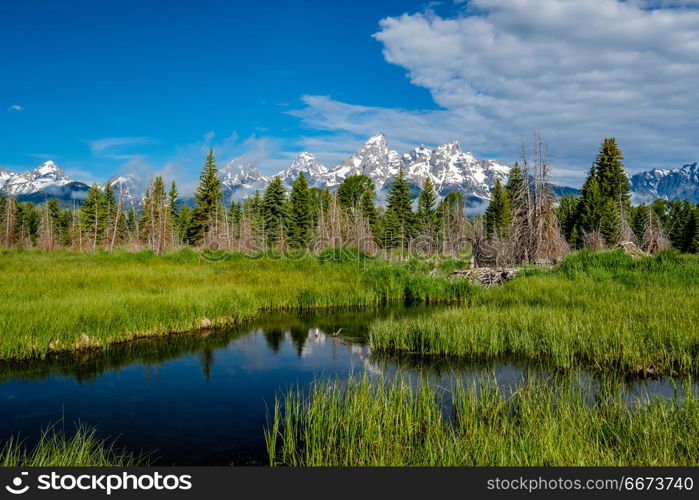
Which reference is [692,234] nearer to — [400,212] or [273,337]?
[400,212]

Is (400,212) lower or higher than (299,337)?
higher

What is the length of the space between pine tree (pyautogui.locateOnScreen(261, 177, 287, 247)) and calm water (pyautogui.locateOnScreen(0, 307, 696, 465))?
193ft

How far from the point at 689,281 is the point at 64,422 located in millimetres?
21650

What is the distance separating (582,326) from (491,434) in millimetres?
7679

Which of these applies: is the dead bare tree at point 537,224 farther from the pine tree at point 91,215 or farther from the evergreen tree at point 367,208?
the pine tree at point 91,215

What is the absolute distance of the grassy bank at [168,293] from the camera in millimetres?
12336

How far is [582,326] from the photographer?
12.2m

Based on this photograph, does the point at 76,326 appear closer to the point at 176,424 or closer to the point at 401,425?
the point at 176,424

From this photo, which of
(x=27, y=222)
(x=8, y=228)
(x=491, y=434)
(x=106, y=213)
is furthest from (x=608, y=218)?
(x=27, y=222)

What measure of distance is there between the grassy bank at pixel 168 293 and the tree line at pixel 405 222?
9619 millimetres

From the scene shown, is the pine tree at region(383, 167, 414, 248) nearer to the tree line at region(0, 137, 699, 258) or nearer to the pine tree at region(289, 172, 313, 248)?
the tree line at region(0, 137, 699, 258)

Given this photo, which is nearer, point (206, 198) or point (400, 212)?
point (206, 198)

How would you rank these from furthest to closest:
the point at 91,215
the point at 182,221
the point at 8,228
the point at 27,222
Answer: the point at 182,221
the point at 27,222
the point at 91,215
the point at 8,228

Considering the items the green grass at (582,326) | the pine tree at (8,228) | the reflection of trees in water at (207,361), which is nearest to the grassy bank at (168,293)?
the reflection of trees in water at (207,361)
